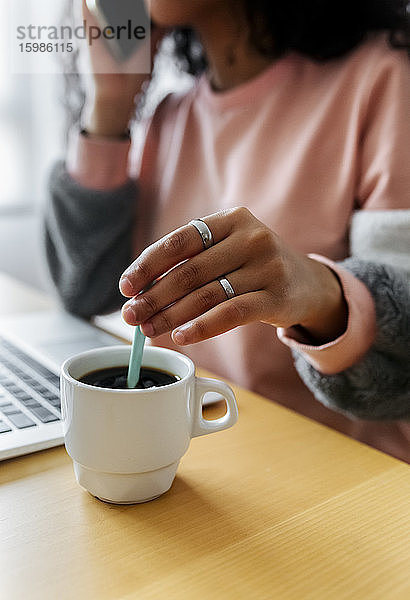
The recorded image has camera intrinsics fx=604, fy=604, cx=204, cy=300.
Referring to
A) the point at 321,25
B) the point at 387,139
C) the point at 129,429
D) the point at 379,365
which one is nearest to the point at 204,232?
the point at 129,429

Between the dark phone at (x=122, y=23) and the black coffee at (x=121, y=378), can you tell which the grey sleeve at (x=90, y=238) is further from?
the black coffee at (x=121, y=378)

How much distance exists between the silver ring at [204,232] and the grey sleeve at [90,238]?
0.49 metres

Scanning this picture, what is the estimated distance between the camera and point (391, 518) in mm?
408

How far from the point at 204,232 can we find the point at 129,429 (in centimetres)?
14

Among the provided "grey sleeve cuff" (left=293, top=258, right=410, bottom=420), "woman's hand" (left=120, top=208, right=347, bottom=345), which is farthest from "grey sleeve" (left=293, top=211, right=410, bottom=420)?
"woman's hand" (left=120, top=208, right=347, bottom=345)

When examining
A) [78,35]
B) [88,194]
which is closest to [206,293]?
[88,194]

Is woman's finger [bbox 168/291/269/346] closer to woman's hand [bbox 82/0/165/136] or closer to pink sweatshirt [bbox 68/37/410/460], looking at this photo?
pink sweatshirt [bbox 68/37/410/460]

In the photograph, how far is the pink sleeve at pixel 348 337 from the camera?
21.1 inches

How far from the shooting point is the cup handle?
0.42m

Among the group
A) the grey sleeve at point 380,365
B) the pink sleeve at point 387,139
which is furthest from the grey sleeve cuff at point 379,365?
the pink sleeve at point 387,139

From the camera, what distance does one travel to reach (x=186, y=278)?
414 mm

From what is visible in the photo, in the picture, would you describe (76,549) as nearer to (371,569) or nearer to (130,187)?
(371,569)

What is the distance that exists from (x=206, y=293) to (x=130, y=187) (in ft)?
1.81

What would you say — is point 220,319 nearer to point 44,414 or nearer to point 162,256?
point 162,256
